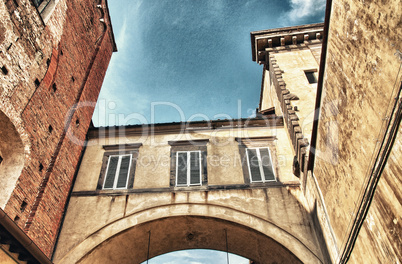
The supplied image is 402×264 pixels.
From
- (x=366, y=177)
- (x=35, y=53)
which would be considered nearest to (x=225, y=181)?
(x=366, y=177)

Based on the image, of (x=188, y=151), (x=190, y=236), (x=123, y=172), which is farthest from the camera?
(x=188, y=151)

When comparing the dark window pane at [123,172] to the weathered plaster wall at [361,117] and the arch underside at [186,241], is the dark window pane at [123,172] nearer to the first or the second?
the arch underside at [186,241]

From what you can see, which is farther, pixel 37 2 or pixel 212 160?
pixel 212 160

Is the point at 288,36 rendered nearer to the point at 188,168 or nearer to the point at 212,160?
the point at 212,160

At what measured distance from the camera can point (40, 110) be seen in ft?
25.6

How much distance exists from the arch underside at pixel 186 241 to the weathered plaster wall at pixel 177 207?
0.15ft

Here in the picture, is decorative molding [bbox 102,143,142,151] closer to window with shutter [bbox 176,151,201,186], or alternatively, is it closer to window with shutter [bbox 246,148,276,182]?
window with shutter [bbox 176,151,201,186]

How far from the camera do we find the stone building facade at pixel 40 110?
22.1 ft

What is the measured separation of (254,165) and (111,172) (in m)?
4.58

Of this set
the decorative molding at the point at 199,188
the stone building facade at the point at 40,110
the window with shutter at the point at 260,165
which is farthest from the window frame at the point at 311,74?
the stone building facade at the point at 40,110

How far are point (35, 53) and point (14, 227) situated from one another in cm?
453

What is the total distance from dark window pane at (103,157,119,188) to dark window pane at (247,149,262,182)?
4.36 metres

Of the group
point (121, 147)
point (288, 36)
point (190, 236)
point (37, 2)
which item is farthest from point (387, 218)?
point (288, 36)

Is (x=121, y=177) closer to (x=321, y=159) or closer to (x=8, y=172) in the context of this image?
(x=8, y=172)
